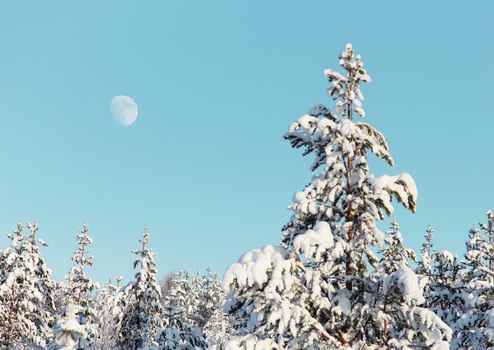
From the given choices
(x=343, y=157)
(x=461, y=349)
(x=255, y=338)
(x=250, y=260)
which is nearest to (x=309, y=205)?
(x=343, y=157)

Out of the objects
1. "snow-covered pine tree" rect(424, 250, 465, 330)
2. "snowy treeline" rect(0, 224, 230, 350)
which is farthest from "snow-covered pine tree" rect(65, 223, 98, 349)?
"snow-covered pine tree" rect(424, 250, 465, 330)

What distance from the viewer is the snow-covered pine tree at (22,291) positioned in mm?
29547

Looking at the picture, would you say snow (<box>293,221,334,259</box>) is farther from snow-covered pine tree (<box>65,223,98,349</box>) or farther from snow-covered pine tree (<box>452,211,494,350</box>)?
snow-covered pine tree (<box>65,223,98,349</box>)

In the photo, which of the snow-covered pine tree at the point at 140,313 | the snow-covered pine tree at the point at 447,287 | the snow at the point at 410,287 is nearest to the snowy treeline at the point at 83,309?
the snow-covered pine tree at the point at 140,313

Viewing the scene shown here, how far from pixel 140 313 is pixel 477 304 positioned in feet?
55.2

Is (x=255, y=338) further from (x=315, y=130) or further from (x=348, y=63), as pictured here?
(x=348, y=63)

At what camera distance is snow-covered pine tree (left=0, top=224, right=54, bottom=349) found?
96.9 ft

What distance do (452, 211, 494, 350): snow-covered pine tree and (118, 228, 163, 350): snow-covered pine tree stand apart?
15159 millimetres

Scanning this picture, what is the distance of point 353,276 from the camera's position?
11.6 metres

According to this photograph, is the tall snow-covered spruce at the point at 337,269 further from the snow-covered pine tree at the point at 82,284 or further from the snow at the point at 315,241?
the snow-covered pine tree at the point at 82,284

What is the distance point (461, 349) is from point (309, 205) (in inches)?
665

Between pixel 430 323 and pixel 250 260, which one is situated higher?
pixel 250 260

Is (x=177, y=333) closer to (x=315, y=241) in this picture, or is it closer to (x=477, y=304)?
(x=477, y=304)

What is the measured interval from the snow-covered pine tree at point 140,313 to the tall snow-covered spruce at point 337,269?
55.7 feet
